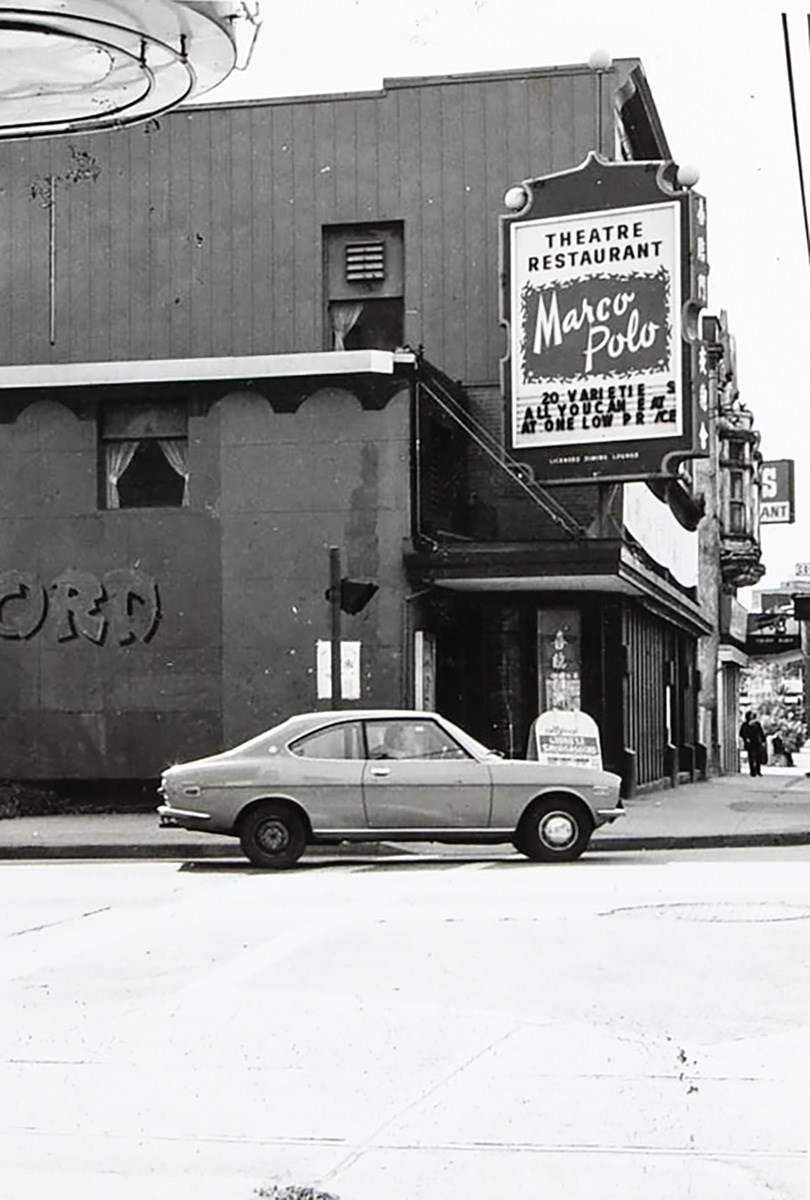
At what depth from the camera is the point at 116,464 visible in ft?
40.2

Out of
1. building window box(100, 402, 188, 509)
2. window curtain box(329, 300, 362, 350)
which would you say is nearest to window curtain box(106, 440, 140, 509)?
building window box(100, 402, 188, 509)

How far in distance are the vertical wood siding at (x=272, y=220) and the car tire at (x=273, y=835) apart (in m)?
4.80

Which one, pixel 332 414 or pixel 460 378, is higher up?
pixel 460 378

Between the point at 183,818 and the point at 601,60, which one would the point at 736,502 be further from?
the point at 601,60

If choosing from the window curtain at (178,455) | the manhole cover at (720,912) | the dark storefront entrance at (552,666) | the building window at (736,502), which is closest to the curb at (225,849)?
the dark storefront entrance at (552,666)

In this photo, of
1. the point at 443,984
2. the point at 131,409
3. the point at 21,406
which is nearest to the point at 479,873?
the point at 131,409

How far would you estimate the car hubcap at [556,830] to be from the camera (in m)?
14.8

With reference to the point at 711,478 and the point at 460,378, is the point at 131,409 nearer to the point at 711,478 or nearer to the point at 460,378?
the point at 460,378

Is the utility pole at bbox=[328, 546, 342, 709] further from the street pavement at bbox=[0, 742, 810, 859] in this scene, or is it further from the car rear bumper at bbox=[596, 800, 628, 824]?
the car rear bumper at bbox=[596, 800, 628, 824]

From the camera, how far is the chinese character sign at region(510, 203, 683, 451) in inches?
678

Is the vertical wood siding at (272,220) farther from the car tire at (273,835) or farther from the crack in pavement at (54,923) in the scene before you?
the crack in pavement at (54,923)

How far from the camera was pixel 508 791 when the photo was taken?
1467 centimetres

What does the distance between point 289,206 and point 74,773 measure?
961 centimetres

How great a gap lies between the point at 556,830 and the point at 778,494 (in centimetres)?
846
